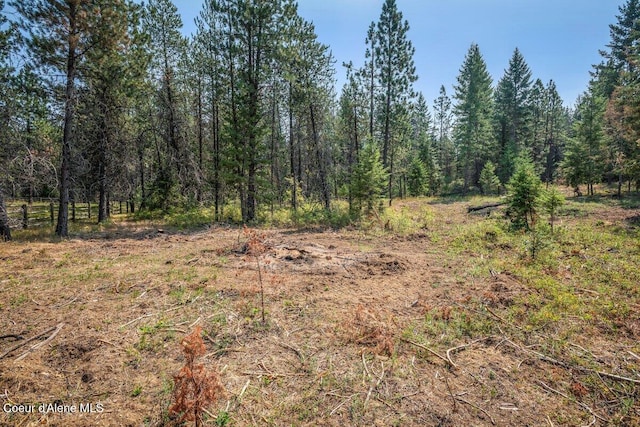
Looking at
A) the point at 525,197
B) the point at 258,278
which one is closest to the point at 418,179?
the point at 525,197

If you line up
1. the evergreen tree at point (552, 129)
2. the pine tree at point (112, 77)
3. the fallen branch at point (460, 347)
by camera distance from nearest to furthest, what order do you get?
the fallen branch at point (460, 347)
the pine tree at point (112, 77)
the evergreen tree at point (552, 129)

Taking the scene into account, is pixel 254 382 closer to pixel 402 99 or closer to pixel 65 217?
pixel 65 217

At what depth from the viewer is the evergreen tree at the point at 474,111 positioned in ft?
106

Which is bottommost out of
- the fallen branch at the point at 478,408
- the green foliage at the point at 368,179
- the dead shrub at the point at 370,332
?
the fallen branch at the point at 478,408

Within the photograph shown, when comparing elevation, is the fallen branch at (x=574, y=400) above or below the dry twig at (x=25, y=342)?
below

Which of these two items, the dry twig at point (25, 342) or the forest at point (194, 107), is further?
the forest at point (194, 107)

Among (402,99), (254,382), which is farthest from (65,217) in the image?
(402,99)

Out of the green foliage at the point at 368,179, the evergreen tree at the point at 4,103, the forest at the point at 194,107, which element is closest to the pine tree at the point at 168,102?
the forest at the point at 194,107

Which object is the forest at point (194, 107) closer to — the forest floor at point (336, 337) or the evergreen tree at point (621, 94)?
the evergreen tree at point (621, 94)

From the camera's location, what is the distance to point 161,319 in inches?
190

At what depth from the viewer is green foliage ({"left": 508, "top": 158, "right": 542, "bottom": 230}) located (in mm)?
11258

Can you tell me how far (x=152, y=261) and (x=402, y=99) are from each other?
1901 centimetres

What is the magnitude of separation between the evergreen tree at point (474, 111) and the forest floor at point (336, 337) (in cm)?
2661

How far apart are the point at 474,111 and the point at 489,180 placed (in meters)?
7.55
